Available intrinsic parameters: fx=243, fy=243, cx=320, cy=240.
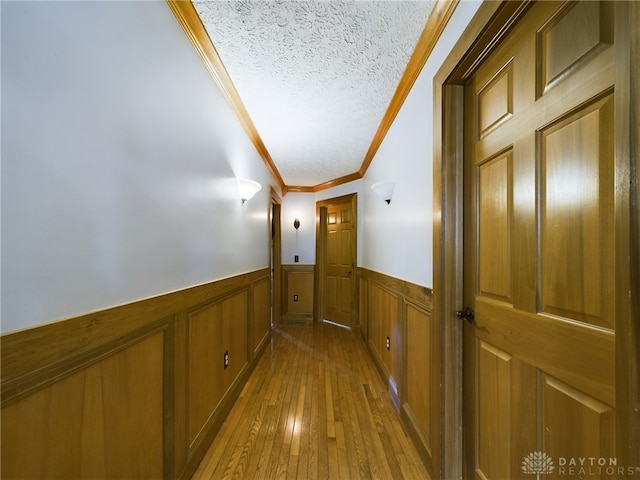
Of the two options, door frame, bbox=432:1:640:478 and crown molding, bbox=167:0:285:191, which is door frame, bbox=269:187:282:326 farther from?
door frame, bbox=432:1:640:478

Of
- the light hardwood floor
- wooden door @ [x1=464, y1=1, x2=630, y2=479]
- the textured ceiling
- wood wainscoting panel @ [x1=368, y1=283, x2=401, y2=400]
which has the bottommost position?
the light hardwood floor

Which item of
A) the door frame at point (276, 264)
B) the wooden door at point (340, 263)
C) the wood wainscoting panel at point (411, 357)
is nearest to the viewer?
the wood wainscoting panel at point (411, 357)

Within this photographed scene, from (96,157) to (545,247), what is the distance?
4.81 ft

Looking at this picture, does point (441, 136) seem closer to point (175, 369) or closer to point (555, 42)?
point (555, 42)

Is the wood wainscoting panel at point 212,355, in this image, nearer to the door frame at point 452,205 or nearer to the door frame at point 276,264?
the door frame at point 452,205

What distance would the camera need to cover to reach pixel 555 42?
2.47 feet

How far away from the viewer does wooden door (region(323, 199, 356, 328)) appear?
150 inches

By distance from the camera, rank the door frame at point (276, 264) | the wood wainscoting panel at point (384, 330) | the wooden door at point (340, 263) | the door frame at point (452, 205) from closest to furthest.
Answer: the door frame at point (452, 205)
the wood wainscoting panel at point (384, 330)
the wooden door at point (340, 263)
the door frame at point (276, 264)

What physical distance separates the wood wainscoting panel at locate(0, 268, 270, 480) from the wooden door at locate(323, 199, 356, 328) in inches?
96.2

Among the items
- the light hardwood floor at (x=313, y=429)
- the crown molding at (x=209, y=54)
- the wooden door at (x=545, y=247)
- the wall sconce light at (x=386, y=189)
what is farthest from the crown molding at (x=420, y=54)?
the light hardwood floor at (x=313, y=429)

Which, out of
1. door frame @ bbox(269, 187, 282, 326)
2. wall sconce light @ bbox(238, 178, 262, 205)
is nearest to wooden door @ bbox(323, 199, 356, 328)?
door frame @ bbox(269, 187, 282, 326)

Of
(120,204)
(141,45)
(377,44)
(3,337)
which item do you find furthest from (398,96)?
(3,337)

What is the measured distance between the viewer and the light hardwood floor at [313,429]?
53.4 inches

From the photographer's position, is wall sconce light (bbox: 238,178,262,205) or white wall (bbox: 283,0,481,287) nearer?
white wall (bbox: 283,0,481,287)
